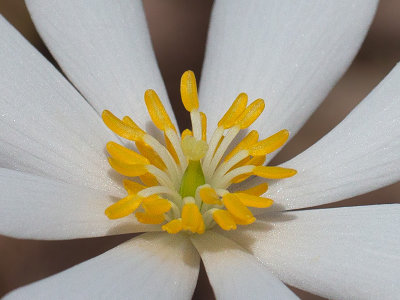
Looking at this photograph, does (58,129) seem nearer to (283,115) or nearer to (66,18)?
(66,18)

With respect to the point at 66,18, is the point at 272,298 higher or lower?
lower

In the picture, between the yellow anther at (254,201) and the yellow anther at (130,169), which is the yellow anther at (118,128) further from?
the yellow anther at (254,201)

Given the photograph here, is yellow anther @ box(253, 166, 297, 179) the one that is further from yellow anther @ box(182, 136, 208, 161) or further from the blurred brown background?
the blurred brown background

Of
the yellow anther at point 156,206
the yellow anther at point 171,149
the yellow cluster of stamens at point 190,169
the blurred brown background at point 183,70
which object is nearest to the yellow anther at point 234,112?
the yellow cluster of stamens at point 190,169

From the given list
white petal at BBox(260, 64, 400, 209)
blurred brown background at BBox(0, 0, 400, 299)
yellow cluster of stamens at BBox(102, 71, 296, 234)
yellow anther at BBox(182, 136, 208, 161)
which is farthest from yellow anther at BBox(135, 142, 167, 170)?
blurred brown background at BBox(0, 0, 400, 299)

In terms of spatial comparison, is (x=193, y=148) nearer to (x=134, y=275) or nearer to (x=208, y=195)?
(x=208, y=195)

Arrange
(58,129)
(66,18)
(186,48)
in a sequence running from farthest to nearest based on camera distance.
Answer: (186,48) → (66,18) → (58,129)

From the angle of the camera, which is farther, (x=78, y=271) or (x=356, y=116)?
(x=356, y=116)

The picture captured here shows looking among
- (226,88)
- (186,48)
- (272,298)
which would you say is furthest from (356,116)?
(186,48)
